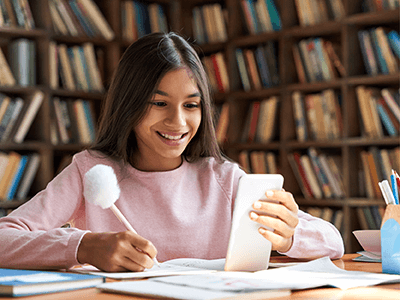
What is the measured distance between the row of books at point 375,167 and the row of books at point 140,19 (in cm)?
162

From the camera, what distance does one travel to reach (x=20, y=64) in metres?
3.01

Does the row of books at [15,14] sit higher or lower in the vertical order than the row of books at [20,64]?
higher

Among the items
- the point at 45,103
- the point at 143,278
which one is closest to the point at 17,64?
the point at 45,103

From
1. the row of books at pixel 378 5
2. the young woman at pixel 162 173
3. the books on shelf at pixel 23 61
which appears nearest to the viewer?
the young woman at pixel 162 173

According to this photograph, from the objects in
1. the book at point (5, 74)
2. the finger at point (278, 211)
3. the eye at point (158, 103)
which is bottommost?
the finger at point (278, 211)

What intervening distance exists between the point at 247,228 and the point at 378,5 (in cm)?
226

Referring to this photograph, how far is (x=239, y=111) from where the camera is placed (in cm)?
352

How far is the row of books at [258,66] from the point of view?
3299 mm

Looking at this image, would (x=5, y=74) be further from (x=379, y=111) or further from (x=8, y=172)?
(x=379, y=111)

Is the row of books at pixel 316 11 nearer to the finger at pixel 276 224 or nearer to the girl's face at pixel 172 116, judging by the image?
the girl's face at pixel 172 116

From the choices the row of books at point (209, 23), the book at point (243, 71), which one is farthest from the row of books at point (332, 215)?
the row of books at point (209, 23)

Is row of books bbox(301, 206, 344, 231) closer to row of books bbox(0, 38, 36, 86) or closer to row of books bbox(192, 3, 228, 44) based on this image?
row of books bbox(192, 3, 228, 44)

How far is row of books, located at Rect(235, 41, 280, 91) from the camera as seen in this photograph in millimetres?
3299

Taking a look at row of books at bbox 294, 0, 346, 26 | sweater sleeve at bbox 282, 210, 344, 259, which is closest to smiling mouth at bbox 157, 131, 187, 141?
sweater sleeve at bbox 282, 210, 344, 259
